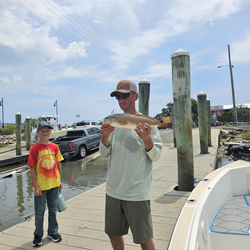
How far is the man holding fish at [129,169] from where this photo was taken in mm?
1848

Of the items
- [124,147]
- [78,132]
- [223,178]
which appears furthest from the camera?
[78,132]

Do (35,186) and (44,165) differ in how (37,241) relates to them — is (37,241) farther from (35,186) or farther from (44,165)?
(44,165)

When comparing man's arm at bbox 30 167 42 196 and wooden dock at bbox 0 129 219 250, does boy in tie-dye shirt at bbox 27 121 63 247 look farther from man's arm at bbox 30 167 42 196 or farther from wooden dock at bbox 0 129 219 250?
wooden dock at bbox 0 129 219 250

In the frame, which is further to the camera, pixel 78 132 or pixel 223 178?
pixel 78 132

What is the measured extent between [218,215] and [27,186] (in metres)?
6.02

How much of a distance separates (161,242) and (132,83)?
1.89 m

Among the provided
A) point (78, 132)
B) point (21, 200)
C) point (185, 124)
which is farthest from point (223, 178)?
point (78, 132)

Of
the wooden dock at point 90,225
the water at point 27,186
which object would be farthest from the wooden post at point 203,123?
the wooden dock at point 90,225

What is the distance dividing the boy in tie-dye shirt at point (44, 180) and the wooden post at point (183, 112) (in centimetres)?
259

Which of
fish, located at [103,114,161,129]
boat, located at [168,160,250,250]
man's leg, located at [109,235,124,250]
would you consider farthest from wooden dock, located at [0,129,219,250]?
fish, located at [103,114,161,129]

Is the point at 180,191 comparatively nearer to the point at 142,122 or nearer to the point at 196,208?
the point at 196,208

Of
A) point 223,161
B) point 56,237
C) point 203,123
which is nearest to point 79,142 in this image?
point 203,123

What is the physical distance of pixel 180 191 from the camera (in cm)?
466

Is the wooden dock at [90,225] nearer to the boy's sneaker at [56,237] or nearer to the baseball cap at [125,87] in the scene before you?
the boy's sneaker at [56,237]
